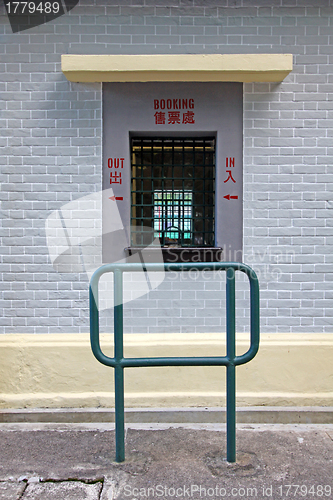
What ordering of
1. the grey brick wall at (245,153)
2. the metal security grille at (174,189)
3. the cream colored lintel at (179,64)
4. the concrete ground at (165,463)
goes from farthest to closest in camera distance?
1. the metal security grille at (174,189)
2. the grey brick wall at (245,153)
3. the cream colored lintel at (179,64)
4. the concrete ground at (165,463)

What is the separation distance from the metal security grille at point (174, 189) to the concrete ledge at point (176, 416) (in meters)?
1.62

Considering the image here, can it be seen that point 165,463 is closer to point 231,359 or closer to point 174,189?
point 231,359

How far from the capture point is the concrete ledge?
10.6ft

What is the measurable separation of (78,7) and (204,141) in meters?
1.72

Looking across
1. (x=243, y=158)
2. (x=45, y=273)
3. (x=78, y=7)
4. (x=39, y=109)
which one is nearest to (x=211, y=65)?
(x=243, y=158)

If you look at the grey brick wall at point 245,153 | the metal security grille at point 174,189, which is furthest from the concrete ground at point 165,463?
the metal security grille at point 174,189

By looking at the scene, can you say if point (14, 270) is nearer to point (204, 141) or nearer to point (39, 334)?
point (39, 334)

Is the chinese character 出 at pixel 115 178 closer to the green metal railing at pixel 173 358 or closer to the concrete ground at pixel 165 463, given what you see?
the green metal railing at pixel 173 358

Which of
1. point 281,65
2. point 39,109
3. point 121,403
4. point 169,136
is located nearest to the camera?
point 121,403

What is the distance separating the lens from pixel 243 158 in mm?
3428

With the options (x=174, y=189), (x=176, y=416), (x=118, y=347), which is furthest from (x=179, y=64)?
(x=176, y=416)

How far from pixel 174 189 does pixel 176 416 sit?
7.27ft

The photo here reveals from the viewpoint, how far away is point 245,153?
11.2 ft

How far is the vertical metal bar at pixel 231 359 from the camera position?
7.95 feet
